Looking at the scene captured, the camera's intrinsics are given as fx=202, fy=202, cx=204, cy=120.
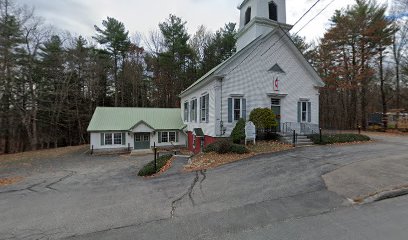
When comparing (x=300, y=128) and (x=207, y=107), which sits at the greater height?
(x=207, y=107)

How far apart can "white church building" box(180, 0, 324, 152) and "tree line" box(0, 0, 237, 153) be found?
1628 centimetres

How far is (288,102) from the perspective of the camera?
15273 mm

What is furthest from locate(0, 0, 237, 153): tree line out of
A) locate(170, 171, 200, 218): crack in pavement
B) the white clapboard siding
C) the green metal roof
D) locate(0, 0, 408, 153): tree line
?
locate(170, 171, 200, 218): crack in pavement

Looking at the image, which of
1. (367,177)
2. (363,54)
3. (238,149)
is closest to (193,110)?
(238,149)

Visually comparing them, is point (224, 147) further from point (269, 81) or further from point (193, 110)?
point (193, 110)

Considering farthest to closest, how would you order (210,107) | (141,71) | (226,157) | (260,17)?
(141,71) → (260,17) → (210,107) → (226,157)

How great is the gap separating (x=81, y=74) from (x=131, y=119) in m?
→ 14.0

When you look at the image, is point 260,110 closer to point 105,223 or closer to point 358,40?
point 105,223

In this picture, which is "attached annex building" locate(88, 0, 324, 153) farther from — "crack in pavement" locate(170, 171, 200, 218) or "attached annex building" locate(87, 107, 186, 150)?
"crack in pavement" locate(170, 171, 200, 218)

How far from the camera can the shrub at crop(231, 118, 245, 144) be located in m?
12.4

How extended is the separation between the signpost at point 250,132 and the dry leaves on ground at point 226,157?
22.3 inches

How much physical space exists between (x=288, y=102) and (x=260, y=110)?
3399mm

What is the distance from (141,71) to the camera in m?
32.8

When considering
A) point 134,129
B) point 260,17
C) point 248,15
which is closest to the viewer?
point 260,17
